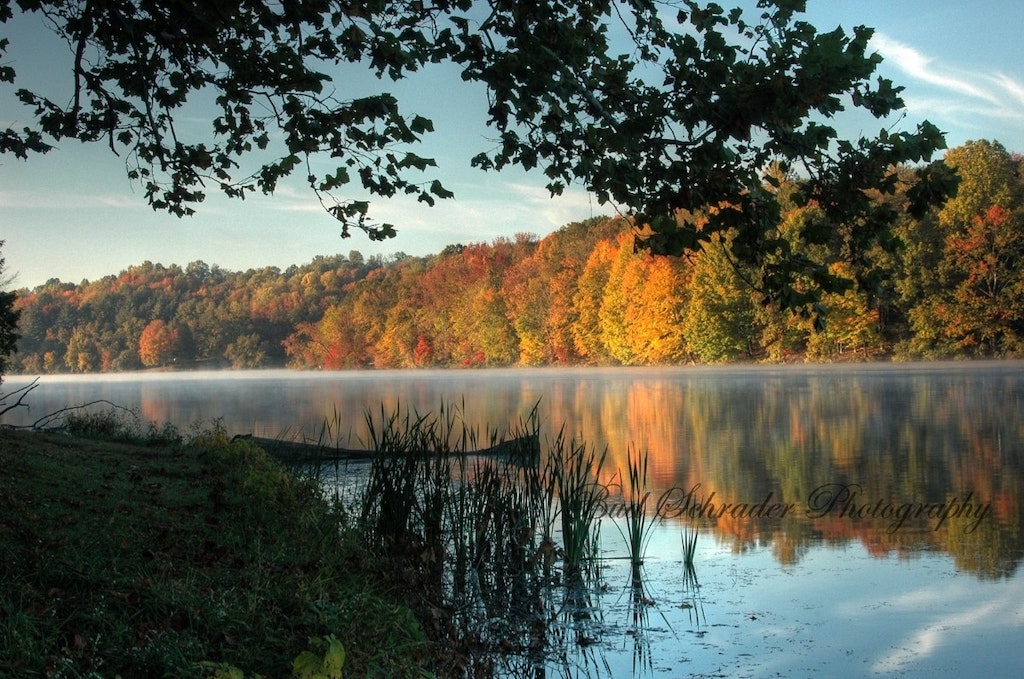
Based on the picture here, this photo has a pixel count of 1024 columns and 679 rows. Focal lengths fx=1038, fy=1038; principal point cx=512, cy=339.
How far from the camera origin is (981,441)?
1684cm

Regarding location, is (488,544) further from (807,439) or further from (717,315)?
(717,315)

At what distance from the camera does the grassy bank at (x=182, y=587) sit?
3.89 meters

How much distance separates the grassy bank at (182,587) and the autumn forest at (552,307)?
902 inches

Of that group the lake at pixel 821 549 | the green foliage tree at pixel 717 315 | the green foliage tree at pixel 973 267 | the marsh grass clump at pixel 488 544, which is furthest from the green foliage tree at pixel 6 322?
the green foliage tree at pixel 717 315

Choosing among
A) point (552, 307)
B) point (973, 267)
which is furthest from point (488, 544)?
point (552, 307)

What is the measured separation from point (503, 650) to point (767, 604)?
6.82 ft

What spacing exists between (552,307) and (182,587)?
2810 inches

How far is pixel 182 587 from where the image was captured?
4.65 meters

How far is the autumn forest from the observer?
160ft

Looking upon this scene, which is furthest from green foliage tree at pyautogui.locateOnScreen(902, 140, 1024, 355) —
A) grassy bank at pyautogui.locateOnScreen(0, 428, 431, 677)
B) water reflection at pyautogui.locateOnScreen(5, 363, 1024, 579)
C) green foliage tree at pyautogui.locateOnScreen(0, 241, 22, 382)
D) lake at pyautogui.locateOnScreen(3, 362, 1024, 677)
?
grassy bank at pyautogui.locateOnScreen(0, 428, 431, 677)

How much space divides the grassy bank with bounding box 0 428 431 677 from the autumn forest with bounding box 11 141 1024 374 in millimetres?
22908

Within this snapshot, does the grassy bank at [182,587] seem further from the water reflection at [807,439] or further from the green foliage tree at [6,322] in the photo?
the green foliage tree at [6,322]

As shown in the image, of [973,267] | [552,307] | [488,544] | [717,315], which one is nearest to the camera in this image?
[488,544]

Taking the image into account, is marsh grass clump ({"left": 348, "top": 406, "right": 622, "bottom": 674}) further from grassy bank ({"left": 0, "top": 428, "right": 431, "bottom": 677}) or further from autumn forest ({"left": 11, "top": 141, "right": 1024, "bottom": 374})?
autumn forest ({"left": 11, "top": 141, "right": 1024, "bottom": 374})
